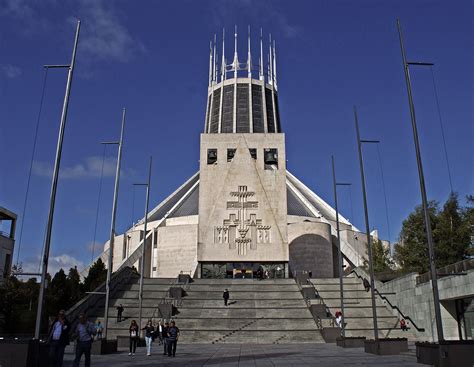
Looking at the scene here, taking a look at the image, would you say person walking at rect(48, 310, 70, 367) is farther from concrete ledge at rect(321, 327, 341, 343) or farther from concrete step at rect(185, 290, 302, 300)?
concrete step at rect(185, 290, 302, 300)

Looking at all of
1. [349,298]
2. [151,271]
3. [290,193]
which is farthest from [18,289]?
[290,193]

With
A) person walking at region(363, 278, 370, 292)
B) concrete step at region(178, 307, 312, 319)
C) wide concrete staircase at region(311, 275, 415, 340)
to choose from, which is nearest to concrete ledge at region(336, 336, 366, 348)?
wide concrete staircase at region(311, 275, 415, 340)

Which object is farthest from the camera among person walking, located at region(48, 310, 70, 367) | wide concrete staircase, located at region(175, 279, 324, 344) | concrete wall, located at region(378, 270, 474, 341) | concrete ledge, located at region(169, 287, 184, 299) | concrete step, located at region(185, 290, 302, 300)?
concrete step, located at region(185, 290, 302, 300)

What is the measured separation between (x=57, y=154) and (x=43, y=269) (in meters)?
2.85

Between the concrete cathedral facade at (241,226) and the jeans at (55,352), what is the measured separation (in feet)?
76.8

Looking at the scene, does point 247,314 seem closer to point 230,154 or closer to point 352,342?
point 352,342

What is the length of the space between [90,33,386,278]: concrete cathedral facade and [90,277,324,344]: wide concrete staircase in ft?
12.1

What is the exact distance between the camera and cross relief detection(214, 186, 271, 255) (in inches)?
1329

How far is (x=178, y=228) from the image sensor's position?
4641 cm

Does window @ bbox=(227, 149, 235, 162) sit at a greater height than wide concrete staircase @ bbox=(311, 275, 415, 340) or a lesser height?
greater

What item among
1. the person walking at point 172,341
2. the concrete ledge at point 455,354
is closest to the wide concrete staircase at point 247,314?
the person walking at point 172,341

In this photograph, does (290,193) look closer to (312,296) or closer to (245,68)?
(245,68)

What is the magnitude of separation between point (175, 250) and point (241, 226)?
13.7m

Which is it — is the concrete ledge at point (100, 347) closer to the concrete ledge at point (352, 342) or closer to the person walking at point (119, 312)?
the person walking at point (119, 312)
